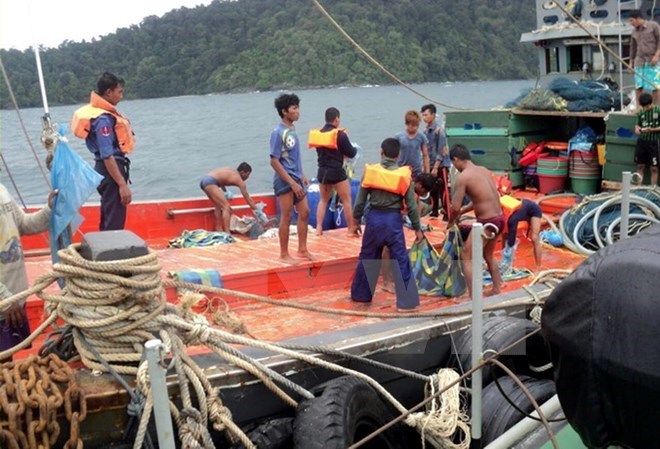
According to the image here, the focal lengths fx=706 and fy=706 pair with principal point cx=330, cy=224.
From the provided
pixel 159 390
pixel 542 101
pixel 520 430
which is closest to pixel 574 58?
pixel 542 101

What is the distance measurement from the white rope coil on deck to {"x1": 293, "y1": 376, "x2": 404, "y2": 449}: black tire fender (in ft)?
0.86

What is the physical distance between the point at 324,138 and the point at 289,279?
5.70ft

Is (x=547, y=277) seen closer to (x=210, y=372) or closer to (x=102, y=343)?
(x=210, y=372)

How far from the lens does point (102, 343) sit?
11.8ft

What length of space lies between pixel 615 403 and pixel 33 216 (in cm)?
368

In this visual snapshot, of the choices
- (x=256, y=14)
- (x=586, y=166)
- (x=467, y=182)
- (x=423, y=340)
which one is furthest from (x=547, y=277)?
(x=256, y=14)

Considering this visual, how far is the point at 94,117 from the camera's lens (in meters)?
6.71

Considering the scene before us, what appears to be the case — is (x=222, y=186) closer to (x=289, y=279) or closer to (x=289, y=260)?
(x=289, y=260)

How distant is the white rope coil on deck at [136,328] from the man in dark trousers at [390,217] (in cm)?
283

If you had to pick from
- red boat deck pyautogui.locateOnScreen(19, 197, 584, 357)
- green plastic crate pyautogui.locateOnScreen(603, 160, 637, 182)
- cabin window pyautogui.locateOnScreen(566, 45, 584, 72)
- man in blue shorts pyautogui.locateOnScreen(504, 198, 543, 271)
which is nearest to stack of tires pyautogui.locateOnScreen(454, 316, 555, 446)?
red boat deck pyautogui.locateOnScreen(19, 197, 584, 357)

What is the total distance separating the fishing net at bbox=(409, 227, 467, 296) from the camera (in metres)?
6.93

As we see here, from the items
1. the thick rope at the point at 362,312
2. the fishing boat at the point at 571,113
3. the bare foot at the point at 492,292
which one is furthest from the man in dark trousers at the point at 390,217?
the fishing boat at the point at 571,113

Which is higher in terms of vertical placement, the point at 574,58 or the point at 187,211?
the point at 574,58

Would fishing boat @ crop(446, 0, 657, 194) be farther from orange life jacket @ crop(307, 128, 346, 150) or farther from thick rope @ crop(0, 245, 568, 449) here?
→ thick rope @ crop(0, 245, 568, 449)
